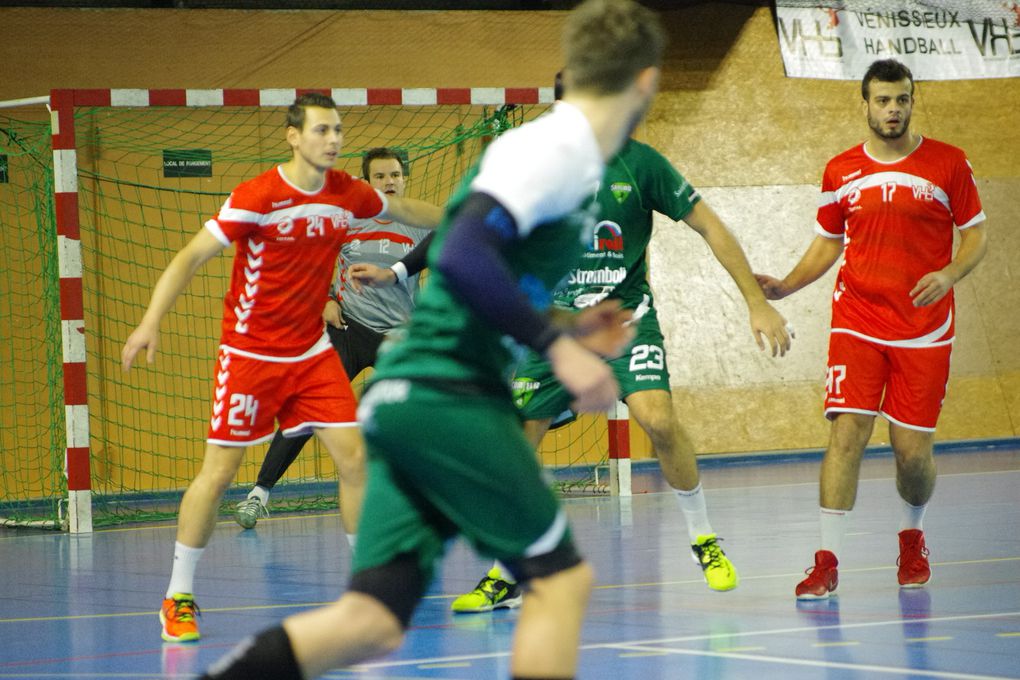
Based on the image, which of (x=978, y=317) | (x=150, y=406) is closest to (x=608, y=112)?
(x=150, y=406)

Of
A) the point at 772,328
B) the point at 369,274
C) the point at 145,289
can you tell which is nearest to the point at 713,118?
the point at 145,289

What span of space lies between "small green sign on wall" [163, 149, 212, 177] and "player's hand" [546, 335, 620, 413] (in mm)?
10136

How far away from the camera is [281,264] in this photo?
5891 millimetres

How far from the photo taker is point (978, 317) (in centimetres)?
1520

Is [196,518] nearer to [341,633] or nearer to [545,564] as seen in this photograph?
[341,633]

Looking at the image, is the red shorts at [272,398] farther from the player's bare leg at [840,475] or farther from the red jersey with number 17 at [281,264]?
the player's bare leg at [840,475]

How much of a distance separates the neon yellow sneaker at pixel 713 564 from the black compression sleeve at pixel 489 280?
11.2 ft

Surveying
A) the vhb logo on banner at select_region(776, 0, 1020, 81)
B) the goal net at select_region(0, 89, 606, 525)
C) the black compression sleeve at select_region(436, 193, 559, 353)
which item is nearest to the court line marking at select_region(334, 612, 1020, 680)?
the black compression sleeve at select_region(436, 193, 559, 353)

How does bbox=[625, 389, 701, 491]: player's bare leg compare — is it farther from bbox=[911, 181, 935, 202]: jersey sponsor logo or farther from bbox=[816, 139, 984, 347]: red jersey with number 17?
bbox=[911, 181, 935, 202]: jersey sponsor logo

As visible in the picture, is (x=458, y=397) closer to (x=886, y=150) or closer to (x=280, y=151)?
(x=886, y=150)

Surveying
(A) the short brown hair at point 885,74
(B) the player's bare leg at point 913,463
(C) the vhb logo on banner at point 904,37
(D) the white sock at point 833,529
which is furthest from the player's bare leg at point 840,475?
(C) the vhb logo on banner at point 904,37

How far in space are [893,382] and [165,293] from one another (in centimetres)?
298

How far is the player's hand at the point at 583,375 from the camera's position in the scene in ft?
8.46

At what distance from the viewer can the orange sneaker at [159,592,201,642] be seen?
5473mm
